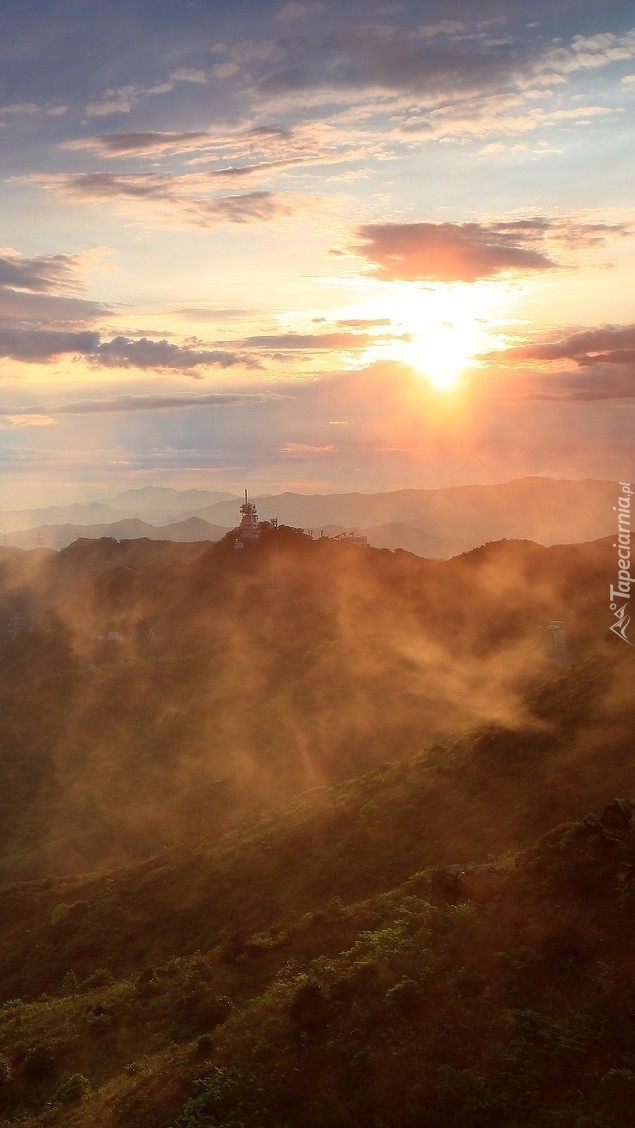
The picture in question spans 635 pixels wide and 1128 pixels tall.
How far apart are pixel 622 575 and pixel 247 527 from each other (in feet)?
204

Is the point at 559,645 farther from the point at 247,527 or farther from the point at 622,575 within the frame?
the point at 247,527

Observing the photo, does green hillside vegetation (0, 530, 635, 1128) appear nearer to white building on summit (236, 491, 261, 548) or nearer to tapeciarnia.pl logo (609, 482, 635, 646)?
tapeciarnia.pl logo (609, 482, 635, 646)

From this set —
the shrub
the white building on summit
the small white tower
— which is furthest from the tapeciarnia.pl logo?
the white building on summit

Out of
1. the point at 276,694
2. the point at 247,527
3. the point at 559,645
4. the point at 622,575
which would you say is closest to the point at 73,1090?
the point at 276,694

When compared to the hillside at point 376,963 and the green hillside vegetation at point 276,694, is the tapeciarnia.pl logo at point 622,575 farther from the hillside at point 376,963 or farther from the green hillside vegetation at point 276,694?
the hillside at point 376,963

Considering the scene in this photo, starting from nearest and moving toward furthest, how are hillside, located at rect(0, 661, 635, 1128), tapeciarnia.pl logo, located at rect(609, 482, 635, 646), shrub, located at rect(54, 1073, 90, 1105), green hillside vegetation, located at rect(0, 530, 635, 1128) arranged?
hillside, located at rect(0, 661, 635, 1128) → green hillside vegetation, located at rect(0, 530, 635, 1128) → shrub, located at rect(54, 1073, 90, 1105) → tapeciarnia.pl logo, located at rect(609, 482, 635, 646)

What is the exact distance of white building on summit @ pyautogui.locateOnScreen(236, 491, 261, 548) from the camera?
4658 inches

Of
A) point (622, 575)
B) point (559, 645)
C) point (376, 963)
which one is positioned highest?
point (622, 575)

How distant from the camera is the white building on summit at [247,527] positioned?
Answer: 11831 cm

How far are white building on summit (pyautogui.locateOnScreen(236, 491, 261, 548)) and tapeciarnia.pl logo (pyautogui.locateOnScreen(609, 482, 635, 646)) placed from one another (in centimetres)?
5354

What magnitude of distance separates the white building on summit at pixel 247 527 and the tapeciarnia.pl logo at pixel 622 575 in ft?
176

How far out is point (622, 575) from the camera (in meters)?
70.1

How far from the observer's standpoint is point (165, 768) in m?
57.1

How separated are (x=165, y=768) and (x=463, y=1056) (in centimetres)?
4298
